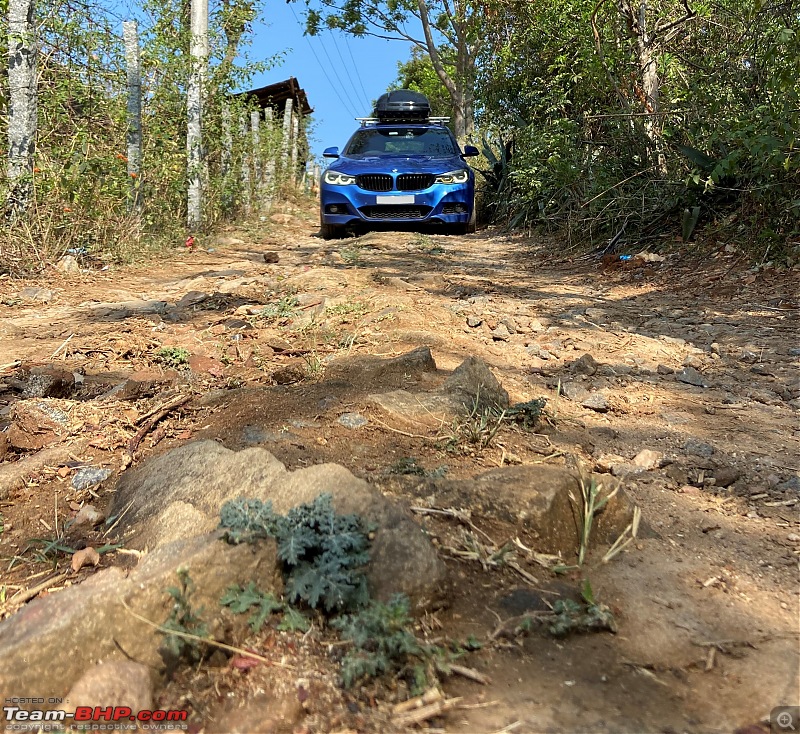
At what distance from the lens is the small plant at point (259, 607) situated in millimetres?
1226

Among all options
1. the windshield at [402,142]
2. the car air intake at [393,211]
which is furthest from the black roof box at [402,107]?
the car air intake at [393,211]

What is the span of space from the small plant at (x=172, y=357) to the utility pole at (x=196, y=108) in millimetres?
5292

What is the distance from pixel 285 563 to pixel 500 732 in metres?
0.52

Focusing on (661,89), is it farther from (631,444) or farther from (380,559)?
(380,559)

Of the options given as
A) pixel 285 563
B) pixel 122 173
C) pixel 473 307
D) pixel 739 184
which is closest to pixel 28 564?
pixel 285 563

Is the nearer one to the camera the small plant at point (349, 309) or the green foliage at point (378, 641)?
the green foliage at point (378, 641)

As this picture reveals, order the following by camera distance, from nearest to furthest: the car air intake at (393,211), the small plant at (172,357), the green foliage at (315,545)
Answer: the green foliage at (315,545), the small plant at (172,357), the car air intake at (393,211)

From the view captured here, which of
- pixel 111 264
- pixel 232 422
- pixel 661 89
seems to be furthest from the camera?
pixel 661 89

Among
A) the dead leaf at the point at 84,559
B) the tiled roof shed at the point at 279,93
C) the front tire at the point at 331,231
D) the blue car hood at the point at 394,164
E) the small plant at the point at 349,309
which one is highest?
→ the tiled roof shed at the point at 279,93

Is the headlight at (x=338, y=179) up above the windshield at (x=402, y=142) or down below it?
below

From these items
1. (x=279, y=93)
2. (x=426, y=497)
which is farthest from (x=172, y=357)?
(x=279, y=93)

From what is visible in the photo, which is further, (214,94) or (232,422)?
(214,94)

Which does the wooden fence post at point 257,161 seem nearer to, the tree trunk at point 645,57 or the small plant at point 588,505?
the tree trunk at point 645,57

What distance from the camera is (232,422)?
2227 mm
